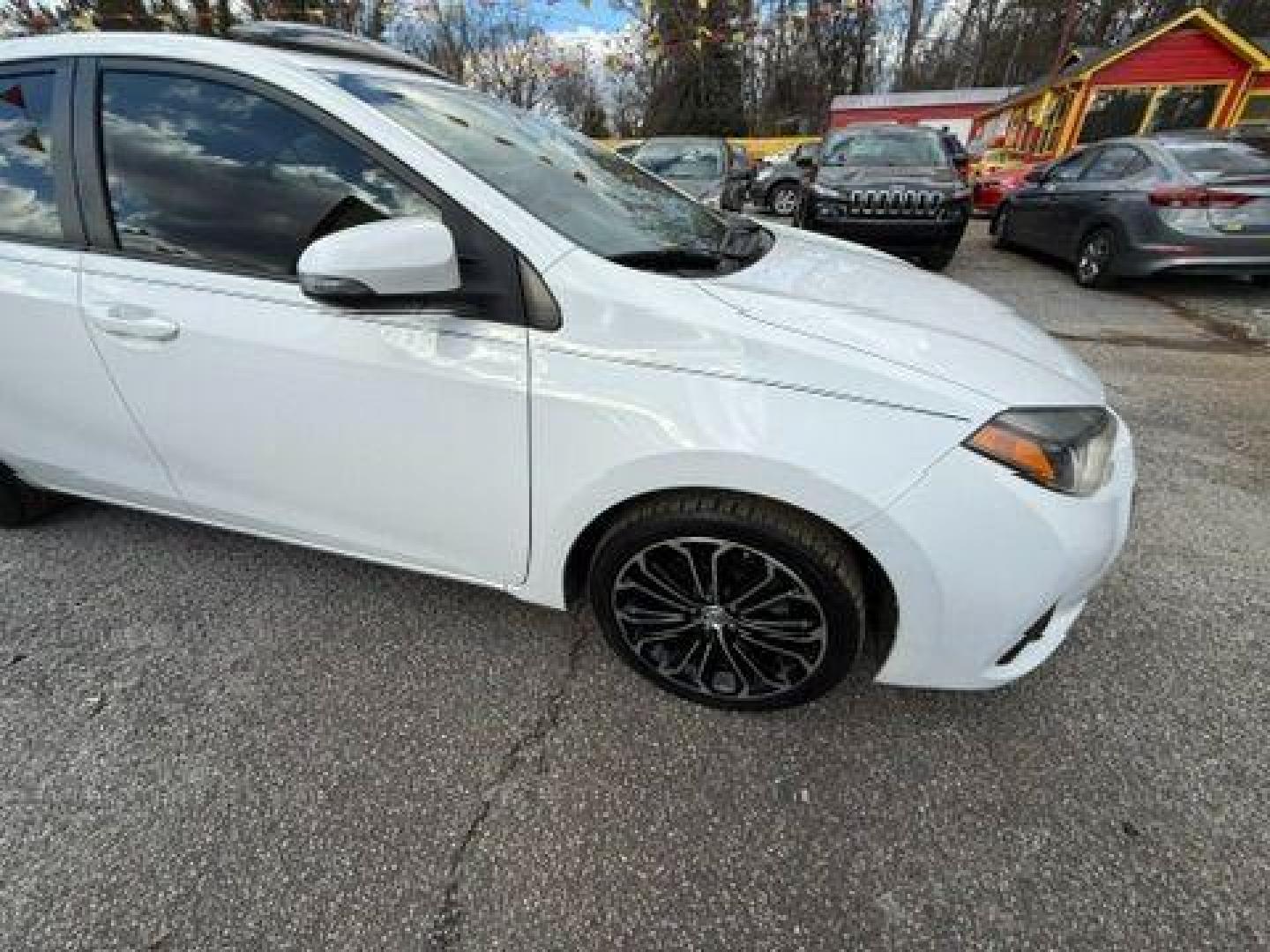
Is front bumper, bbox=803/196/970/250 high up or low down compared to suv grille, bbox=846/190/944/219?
down

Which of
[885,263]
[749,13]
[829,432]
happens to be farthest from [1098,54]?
[829,432]

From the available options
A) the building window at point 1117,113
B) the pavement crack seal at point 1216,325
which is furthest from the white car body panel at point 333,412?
the building window at point 1117,113

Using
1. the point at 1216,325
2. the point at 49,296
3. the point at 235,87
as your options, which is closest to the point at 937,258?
the point at 1216,325

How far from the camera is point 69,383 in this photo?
6.78ft

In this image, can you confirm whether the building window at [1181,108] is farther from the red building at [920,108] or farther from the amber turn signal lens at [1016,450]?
the amber turn signal lens at [1016,450]

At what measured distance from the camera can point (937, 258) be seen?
297 inches

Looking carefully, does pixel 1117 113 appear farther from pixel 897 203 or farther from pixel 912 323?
pixel 912 323

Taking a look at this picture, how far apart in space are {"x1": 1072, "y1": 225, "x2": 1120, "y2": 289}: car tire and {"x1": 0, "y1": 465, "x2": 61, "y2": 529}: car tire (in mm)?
8409

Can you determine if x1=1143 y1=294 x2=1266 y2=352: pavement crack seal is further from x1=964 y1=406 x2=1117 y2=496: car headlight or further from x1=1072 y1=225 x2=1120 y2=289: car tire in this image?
x1=964 y1=406 x2=1117 y2=496: car headlight

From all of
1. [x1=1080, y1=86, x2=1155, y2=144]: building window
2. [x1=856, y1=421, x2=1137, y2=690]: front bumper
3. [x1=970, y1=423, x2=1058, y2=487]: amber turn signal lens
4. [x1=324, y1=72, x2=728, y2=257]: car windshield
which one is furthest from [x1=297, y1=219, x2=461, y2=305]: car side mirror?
[x1=1080, y1=86, x2=1155, y2=144]: building window

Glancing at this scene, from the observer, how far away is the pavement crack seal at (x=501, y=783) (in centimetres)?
142

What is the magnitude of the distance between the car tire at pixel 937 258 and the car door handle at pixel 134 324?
6.85 m

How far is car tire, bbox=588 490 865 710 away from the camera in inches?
63.5

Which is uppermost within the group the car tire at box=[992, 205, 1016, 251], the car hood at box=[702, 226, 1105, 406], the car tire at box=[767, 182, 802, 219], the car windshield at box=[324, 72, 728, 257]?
the car windshield at box=[324, 72, 728, 257]
